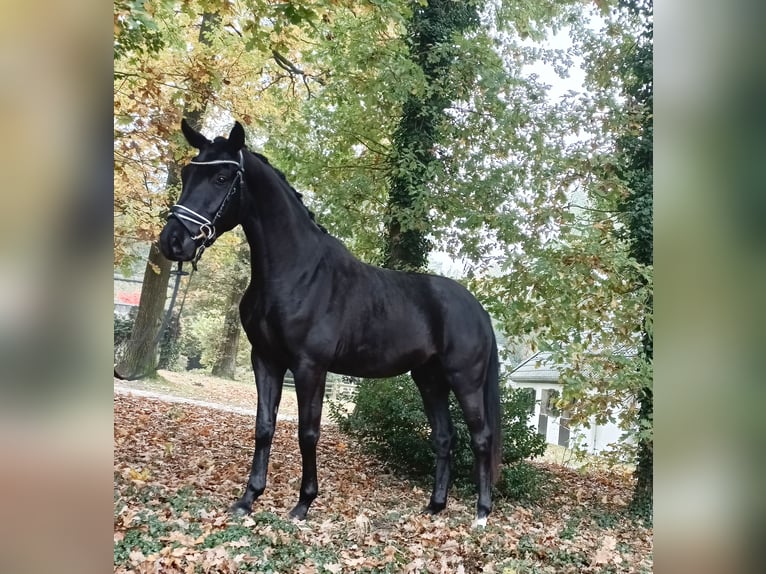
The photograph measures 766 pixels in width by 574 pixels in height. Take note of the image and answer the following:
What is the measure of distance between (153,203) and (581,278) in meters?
3.94

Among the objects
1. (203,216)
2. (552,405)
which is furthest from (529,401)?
(203,216)

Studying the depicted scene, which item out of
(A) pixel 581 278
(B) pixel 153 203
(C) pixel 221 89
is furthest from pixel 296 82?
(A) pixel 581 278

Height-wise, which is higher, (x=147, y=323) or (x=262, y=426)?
(x=147, y=323)

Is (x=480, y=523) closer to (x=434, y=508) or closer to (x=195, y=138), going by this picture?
(x=434, y=508)

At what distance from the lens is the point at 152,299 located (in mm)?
5805

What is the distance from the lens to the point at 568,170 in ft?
16.0

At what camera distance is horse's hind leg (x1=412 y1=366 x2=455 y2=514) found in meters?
3.75

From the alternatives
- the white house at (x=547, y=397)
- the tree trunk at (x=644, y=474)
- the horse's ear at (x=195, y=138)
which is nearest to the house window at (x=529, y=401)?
the white house at (x=547, y=397)

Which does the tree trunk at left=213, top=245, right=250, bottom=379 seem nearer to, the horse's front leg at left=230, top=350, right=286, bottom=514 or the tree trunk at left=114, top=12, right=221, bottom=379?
the tree trunk at left=114, top=12, right=221, bottom=379

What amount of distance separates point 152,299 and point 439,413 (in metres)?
3.49

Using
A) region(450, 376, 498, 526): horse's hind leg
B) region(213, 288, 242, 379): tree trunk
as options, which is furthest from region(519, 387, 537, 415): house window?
region(213, 288, 242, 379): tree trunk
